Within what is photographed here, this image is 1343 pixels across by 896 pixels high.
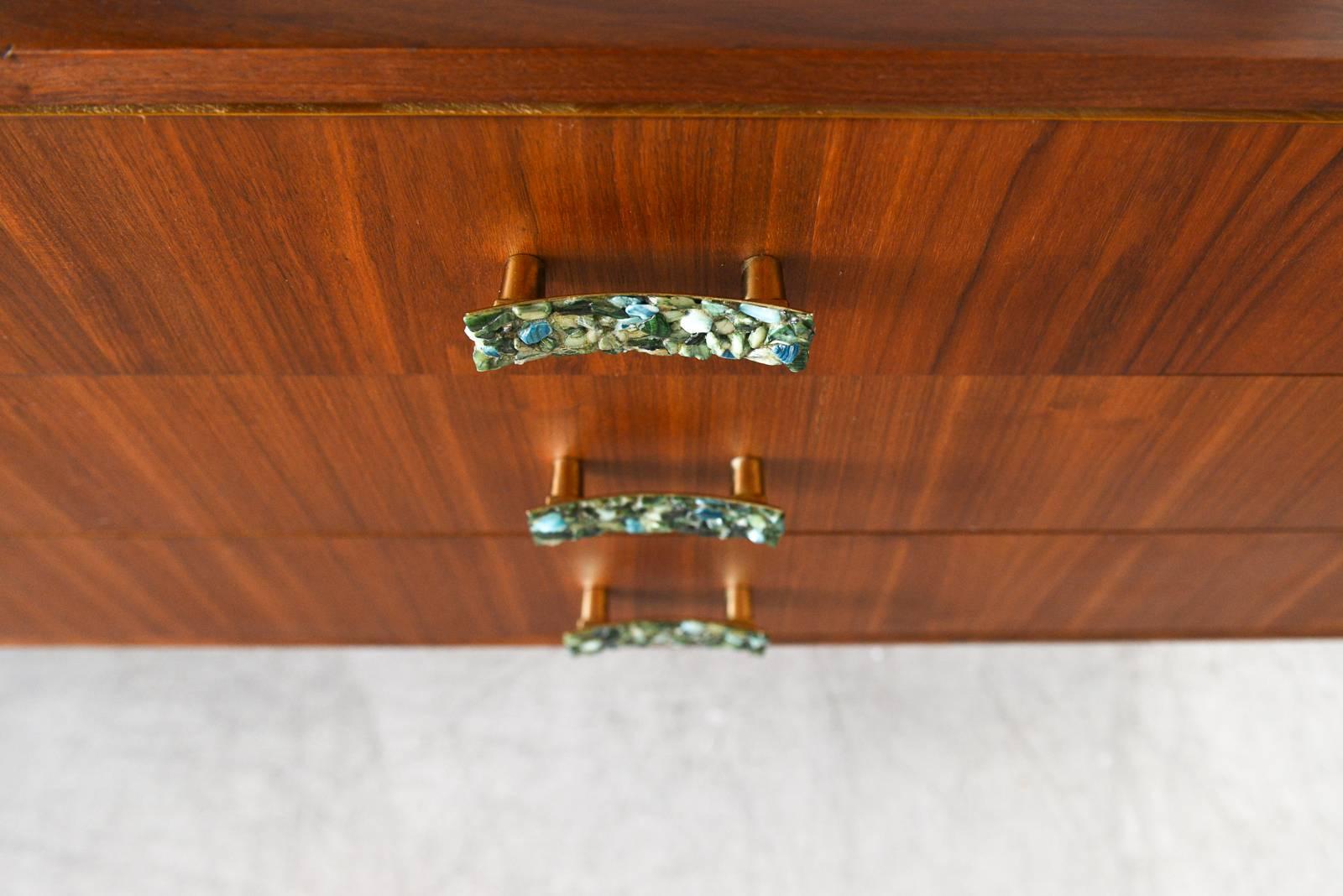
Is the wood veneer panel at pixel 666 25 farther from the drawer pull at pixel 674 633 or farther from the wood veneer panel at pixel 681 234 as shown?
the drawer pull at pixel 674 633

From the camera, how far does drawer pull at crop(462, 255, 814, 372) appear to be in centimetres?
24

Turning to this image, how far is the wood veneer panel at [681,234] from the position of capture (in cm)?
23

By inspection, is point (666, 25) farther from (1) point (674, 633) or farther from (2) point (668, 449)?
(1) point (674, 633)

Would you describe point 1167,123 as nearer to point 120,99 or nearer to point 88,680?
point 120,99

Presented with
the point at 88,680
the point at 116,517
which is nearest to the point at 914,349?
the point at 116,517

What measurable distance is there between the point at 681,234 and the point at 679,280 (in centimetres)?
2

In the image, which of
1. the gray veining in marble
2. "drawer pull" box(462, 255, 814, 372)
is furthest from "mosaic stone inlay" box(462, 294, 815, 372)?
the gray veining in marble

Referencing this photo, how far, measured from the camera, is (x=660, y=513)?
0.35 m

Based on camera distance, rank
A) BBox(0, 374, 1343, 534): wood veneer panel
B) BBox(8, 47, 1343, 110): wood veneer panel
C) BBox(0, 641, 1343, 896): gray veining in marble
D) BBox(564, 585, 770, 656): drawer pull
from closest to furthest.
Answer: BBox(8, 47, 1343, 110): wood veneer panel
BBox(0, 374, 1343, 534): wood veneer panel
BBox(564, 585, 770, 656): drawer pull
BBox(0, 641, 1343, 896): gray veining in marble

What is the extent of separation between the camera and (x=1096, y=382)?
Answer: 0.32 meters

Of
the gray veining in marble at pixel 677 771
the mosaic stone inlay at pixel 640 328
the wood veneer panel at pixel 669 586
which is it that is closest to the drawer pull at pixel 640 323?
the mosaic stone inlay at pixel 640 328

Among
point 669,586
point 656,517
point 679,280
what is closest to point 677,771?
point 669,586

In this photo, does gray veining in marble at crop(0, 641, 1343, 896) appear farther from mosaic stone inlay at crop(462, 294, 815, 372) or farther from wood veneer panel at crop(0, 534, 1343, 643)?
mosaic stone inlay at crop(462, 294, 815, 372)

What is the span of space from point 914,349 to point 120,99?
24 centimetres
